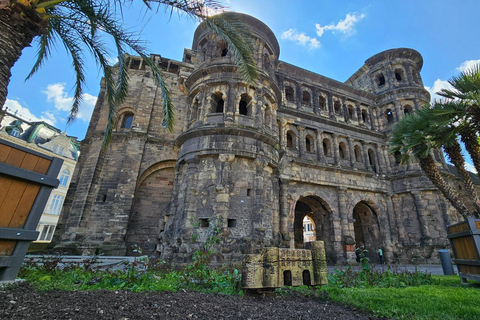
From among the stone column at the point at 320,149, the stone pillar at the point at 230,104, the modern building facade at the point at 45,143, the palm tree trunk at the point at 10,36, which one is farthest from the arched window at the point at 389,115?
the modern building facade at the point at 45,143

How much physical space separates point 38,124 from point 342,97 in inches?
1310

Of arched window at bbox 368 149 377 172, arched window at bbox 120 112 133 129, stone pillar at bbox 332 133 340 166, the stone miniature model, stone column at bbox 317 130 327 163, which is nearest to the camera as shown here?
the stone miniature model

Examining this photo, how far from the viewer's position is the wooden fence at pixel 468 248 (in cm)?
587

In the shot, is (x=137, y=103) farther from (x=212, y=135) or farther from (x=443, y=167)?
(x=443, y=167)

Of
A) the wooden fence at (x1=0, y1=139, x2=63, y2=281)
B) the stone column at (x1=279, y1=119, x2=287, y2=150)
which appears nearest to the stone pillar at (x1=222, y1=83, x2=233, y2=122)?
the stone column at (x1=279, y1=119, x2=287, y2=150)

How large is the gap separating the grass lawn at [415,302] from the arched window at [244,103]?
9.59m

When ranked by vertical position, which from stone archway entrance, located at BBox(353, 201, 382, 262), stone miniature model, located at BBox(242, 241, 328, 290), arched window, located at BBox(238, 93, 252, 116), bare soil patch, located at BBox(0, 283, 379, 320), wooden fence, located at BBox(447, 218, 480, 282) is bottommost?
bare soil patch, located at BBox(0, 283, 379, 320)

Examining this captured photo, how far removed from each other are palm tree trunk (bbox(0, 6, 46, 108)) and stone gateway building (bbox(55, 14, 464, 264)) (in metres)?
6.86

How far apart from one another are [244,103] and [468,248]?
1101 centimetres

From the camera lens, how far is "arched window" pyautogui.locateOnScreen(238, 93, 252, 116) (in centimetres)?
1252

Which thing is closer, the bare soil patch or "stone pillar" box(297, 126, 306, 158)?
the bare soil patch

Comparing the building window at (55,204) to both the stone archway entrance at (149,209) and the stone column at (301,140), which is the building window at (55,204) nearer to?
the stone archway entrance at (149,209)

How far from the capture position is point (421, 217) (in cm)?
1596

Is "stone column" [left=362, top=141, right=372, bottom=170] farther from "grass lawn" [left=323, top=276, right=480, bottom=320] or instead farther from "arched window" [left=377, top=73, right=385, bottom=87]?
"grass lawn" [left=323, top=276, right=480, bottom=320]
